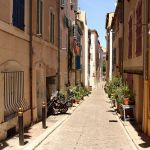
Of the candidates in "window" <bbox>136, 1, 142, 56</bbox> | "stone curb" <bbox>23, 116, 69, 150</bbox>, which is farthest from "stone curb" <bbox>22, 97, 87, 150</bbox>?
"window" <bbox>136, 1, 142, 56</bbox>

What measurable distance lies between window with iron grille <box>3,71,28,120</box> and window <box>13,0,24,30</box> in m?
1.70

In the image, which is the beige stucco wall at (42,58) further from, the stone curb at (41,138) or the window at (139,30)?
the window at (139,30)

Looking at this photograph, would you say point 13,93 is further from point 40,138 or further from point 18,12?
point 18,12

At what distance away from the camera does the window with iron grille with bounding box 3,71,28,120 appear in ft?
44.6

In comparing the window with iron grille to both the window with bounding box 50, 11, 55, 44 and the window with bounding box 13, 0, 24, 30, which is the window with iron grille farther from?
the window with bounding box 50, 11, 55, 44

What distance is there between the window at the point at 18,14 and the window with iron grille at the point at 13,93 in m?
1.70

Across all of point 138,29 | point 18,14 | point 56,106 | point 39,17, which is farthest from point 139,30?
point 56,106

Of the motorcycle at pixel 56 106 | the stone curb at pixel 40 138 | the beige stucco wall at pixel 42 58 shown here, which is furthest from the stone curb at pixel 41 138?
the motorcycle at pixel 56 106

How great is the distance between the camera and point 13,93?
47.3 feet

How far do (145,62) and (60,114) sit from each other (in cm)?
886

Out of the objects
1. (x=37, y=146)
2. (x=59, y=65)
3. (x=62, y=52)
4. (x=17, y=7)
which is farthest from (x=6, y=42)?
(x=62, y=52)

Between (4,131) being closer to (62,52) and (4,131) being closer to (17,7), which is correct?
(17,7)

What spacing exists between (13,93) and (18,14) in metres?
2.88

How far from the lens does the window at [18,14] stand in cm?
1475
